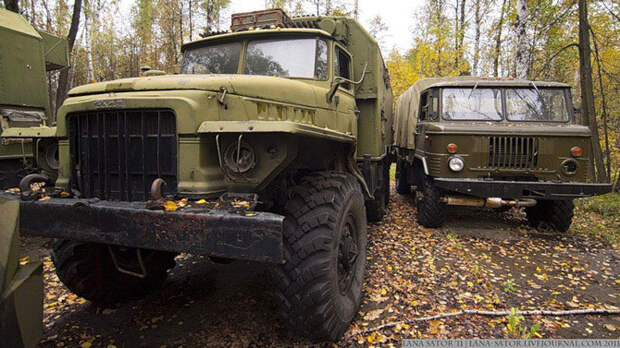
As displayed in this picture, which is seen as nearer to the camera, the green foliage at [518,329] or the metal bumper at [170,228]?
the metal bumper at [170,228]

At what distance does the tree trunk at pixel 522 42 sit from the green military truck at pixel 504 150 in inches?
159

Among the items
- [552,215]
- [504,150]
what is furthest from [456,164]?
[552,215]

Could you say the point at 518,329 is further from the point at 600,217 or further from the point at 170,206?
the point at 600,217

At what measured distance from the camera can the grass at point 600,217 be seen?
570 cm

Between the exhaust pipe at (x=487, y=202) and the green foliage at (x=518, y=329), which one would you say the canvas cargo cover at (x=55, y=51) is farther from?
the green foliage at (x=518, y=329)

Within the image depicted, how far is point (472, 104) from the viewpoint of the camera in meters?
5.79

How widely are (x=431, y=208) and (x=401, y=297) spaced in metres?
2.60

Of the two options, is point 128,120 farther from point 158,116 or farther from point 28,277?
point 28,277

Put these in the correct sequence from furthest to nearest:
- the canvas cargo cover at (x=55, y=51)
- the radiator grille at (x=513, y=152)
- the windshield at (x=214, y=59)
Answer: the canvas cargo cover at (x=55, y=51) < the radiator grille at (x=513, y=152) < the windshield at (x=214, y=59)

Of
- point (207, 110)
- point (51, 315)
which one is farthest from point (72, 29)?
point (207, 110)

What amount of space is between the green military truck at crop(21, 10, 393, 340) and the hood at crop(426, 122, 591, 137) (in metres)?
2.84

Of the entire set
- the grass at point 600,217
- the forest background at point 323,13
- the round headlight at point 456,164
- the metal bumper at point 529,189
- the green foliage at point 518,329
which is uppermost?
the forest background at point 323,13

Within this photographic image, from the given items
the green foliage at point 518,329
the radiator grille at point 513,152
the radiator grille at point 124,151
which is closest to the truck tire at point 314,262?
the radiator grille at point 124,151

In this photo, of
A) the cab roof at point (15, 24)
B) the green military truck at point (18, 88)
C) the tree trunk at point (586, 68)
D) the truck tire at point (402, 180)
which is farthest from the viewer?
the truck tire at point (402, 180)
